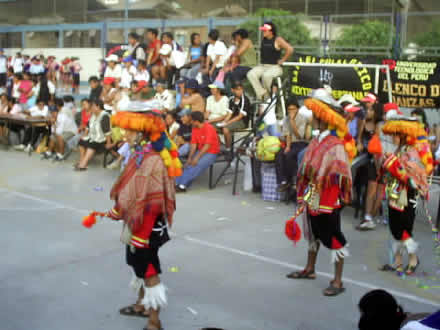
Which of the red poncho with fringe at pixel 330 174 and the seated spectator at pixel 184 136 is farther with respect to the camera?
the seated spectator at pixel 184 136

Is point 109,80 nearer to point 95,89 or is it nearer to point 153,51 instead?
point 95,89

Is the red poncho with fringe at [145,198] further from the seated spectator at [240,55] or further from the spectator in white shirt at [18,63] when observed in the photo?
the spectator in white shirt at [18,63]

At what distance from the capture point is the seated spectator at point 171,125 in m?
10.8

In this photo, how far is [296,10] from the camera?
25.2m

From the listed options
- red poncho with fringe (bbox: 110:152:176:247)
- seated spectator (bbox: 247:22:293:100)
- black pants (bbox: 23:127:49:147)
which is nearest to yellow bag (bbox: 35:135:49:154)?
black pants (bbox: 23:127:49:147)

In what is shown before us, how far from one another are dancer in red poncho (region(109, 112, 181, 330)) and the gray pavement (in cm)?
43

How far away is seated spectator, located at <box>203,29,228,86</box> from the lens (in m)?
13.9

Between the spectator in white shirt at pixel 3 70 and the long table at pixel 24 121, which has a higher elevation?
the spectator in white shirt at pixel 3 70

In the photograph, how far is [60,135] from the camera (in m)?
12.8

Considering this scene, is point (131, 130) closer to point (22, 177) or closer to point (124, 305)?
point (124, 305)

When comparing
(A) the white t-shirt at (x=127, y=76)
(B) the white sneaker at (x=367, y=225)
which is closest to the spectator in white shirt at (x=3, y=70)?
(A) the white t-shirt at (x=127, y=76)

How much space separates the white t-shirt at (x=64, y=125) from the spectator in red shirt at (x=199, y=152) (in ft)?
13.0

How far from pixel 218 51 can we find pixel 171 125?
362 cm

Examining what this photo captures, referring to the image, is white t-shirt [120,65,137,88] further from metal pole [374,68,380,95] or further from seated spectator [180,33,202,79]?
metal pole [374,68,380,95]
